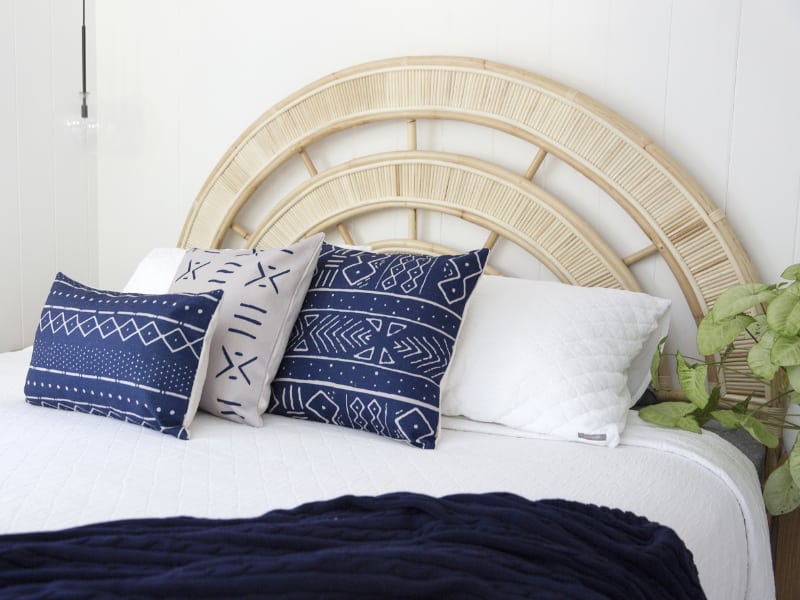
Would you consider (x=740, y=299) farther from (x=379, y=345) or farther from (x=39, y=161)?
(x=39, y=161)

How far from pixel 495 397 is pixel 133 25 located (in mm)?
1922

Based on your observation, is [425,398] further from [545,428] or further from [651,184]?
[651,184]

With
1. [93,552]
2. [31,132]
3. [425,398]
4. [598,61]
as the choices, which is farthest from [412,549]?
[31,132]

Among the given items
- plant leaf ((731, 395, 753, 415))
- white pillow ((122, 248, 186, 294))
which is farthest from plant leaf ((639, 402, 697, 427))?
white pillow ((122, 248, 186, 294))

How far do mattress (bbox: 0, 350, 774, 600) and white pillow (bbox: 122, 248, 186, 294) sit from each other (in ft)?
1.63

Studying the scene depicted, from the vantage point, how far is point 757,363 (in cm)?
156

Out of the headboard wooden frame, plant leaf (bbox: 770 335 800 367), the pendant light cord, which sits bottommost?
plant leaf (bbox: 770 335 800 367)

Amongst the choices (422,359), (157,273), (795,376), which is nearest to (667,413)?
(795,376)

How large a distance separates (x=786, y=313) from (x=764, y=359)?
0.37 ft

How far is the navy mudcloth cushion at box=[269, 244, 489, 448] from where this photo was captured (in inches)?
59.7

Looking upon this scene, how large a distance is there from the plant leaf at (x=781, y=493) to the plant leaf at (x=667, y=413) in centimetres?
20

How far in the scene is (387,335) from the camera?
1.56 meters

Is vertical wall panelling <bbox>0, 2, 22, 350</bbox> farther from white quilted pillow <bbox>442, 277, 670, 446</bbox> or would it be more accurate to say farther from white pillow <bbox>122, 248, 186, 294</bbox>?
white quilted pillow <bbox>442, 277, 670, 446</bbox>

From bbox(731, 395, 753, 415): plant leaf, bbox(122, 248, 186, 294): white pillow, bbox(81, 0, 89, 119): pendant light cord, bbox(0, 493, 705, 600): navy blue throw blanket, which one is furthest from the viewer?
bbox(81, 0, 89, 119): pendant light cord
